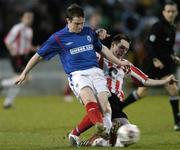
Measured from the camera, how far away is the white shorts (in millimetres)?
9297

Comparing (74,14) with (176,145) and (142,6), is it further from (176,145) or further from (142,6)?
(142,6)

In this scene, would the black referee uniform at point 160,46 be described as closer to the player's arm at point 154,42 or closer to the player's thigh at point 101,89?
the player's arm at point 154,42

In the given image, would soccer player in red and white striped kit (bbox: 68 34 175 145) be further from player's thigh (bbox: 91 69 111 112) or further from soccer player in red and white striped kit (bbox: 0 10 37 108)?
soccer player in red and white striped kit (bbox: 0 10 37 108)

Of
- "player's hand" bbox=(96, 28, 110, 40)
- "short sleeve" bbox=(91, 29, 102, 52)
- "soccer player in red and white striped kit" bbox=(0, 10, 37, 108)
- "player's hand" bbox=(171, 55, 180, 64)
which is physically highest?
"player's hand" bbox=(96, 28, 110, 40)

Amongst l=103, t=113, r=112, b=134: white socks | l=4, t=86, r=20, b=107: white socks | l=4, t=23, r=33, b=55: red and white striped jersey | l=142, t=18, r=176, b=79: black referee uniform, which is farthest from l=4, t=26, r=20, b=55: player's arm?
l=103, t=113, r=112, b=134: white socks

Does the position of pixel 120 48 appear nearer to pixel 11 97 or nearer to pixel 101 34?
pixel 101 34

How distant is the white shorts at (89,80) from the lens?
930 cm

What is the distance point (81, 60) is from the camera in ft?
31.1

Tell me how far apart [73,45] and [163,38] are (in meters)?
3.46

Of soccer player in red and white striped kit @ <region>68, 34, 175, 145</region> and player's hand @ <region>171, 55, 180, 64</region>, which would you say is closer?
soccer player in red and white striped kit @ <region>68, 34, 175, 145</region>

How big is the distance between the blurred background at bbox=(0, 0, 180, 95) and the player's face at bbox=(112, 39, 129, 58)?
39.6 feet

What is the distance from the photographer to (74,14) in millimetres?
9320

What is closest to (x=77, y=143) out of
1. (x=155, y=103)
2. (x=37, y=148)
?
(x=37, y=148)

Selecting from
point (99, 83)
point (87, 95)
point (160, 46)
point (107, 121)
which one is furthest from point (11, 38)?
point (107, 121)
